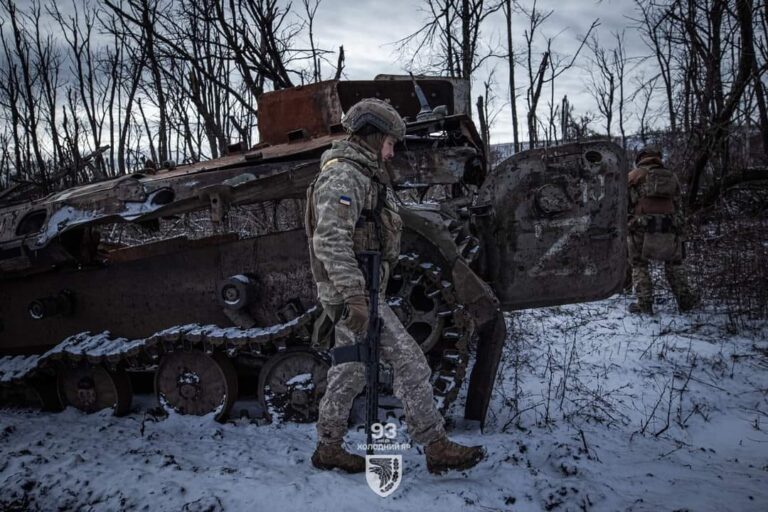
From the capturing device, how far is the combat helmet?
3002 mm

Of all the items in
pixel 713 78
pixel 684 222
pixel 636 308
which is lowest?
pixel 636 308

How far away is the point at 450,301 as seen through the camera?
12.3 ft

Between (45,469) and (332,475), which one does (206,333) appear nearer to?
(45,469)

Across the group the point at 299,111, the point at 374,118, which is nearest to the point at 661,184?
the point at 299,111

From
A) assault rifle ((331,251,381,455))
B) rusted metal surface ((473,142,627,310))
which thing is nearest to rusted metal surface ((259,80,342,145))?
rusted metal surface ((473,142,627,310))

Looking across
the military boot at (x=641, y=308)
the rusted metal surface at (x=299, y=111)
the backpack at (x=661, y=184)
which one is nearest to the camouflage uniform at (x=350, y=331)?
Answer: the rusted metal surface at (x=299, y=111)

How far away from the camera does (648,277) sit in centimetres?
655

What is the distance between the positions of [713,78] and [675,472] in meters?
8.45

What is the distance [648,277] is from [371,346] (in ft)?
16.9

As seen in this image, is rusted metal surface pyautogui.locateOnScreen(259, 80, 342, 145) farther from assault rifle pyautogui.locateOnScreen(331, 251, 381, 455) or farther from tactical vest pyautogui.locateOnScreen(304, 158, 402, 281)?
assault rifle pyautogui.locateOnScreen(331, 251, 381, 455)

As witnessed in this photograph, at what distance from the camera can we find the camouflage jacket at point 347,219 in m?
2.74

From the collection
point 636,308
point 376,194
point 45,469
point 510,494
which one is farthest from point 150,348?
point 636,308

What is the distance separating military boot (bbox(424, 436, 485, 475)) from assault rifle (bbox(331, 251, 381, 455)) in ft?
1.25

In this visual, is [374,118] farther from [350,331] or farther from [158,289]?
[158,289]
